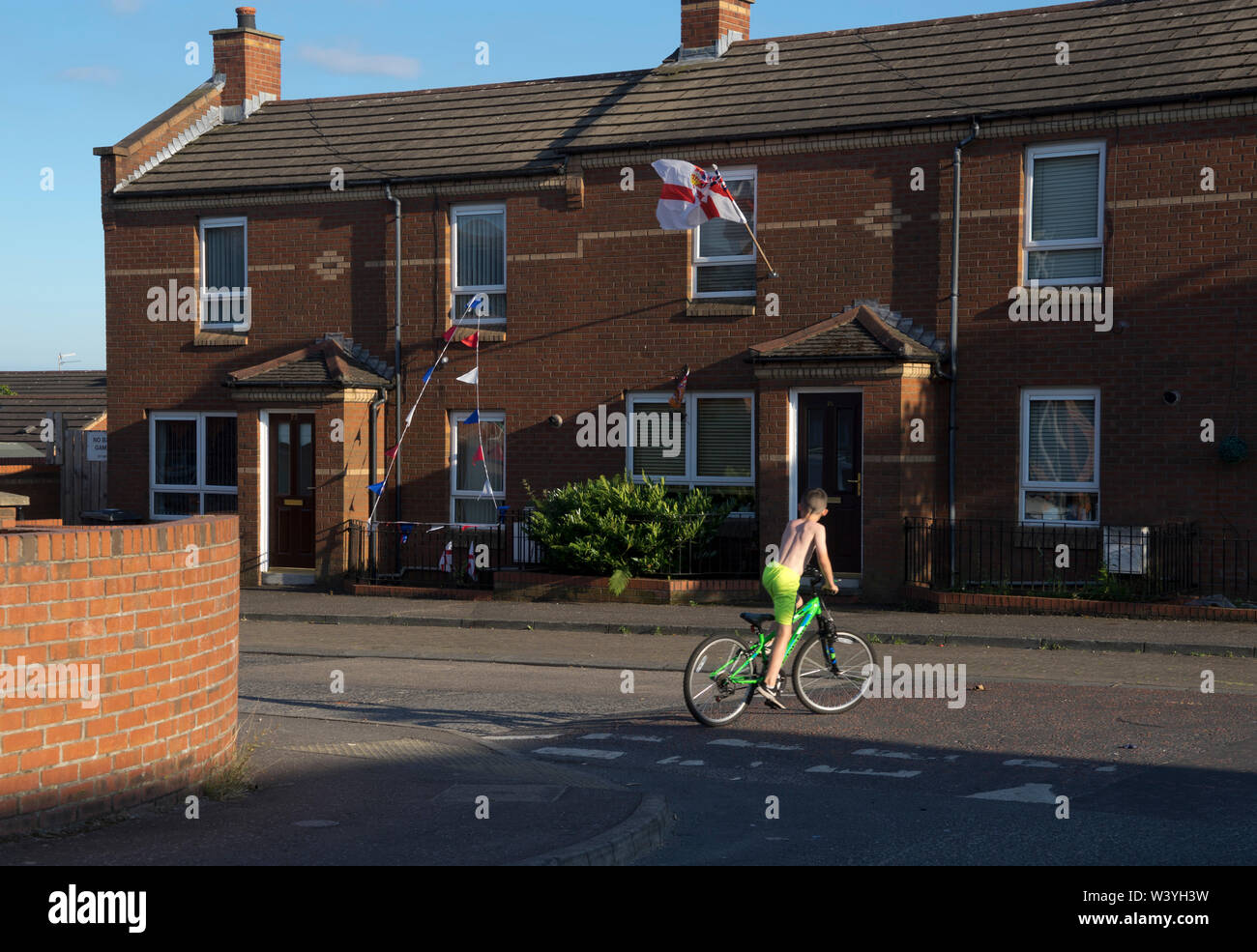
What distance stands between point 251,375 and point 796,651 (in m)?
14.0

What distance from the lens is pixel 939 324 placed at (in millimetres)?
19250

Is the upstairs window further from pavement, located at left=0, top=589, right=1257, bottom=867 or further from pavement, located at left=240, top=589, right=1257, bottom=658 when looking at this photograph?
pavement, located at left=0, top=589, right=1257, bottom=867

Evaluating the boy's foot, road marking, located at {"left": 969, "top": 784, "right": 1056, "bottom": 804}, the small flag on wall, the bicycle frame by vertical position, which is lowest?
road marking, located at {"left": 969, "top": 784, "right": 1056, "bottom": 804}

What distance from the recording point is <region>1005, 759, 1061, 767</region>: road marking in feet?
29.9

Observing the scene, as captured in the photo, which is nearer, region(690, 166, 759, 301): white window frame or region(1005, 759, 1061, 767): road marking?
region(1005, 759, 1061, 767): road marking

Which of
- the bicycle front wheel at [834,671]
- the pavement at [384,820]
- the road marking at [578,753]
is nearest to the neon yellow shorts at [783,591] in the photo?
the bicycle front wheel at [834,671]

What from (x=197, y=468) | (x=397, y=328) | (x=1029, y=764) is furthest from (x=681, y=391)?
(x=1029, y=764)

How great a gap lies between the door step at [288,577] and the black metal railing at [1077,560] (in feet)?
31.7

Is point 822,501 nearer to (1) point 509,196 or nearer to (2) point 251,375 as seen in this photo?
(1) point 509,196

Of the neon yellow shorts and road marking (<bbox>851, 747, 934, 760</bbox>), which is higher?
the neon yellow shorts

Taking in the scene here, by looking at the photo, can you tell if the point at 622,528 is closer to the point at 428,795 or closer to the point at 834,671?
the point at 834,671

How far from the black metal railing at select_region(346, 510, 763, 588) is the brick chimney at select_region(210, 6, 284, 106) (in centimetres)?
907

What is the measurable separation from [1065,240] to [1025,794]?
11864mm

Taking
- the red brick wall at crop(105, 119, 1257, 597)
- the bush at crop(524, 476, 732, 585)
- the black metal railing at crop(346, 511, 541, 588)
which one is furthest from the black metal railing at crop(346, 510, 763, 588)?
the red brick wall at crop(105, 119, 1257, 597)
